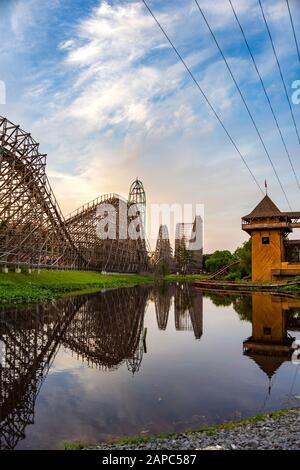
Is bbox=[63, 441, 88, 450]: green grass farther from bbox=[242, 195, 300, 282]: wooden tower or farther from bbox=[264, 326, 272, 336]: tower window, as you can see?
bbox=[242, 195, 300, 282]: wooden tower

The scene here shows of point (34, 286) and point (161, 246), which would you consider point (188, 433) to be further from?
point (161, 246)

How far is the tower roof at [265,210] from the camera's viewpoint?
49312 mm

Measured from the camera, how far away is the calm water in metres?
7.23

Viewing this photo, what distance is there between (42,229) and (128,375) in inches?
1352

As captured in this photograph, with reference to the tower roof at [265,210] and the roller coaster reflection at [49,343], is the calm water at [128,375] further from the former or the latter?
the tower roof at [265,210]

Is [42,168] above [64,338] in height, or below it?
above

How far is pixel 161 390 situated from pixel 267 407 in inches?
103

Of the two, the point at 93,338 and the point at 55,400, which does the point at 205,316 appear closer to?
the point at 93,338

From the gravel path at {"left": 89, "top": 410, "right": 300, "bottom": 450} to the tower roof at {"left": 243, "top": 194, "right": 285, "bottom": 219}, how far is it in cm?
4493

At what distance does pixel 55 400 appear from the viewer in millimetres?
8484
